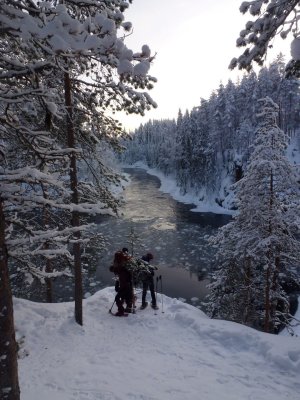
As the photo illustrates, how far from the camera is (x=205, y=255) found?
105 feet

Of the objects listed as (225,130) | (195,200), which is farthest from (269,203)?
(225,130)

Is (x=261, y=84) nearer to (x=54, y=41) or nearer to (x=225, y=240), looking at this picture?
(x=225, y=240)

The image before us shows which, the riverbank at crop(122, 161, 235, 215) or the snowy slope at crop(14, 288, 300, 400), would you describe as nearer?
the snowy slope at crop(14, 288, 300, 400)

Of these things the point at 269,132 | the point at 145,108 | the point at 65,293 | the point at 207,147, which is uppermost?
the point at 207,147

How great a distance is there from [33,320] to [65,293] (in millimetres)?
13580

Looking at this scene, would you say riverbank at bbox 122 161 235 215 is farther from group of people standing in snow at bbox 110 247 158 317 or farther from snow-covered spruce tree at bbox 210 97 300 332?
group of people standing in snow at bbox 110 247 158 317

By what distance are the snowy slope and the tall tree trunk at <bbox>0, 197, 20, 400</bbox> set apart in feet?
2.57

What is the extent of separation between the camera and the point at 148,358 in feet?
27.4

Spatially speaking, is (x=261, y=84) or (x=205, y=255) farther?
(x=261, y=84)

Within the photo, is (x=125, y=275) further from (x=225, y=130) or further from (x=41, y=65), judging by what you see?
(x=225, y=130)

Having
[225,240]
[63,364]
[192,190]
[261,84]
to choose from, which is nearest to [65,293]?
[225,240]

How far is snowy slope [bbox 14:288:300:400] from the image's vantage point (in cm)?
663

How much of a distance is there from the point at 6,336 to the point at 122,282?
25.0 ft

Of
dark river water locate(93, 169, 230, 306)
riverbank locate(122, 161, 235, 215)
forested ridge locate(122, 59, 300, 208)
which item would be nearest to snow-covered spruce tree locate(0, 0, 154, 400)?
dark river water locate(93, 169, 230, 306)
